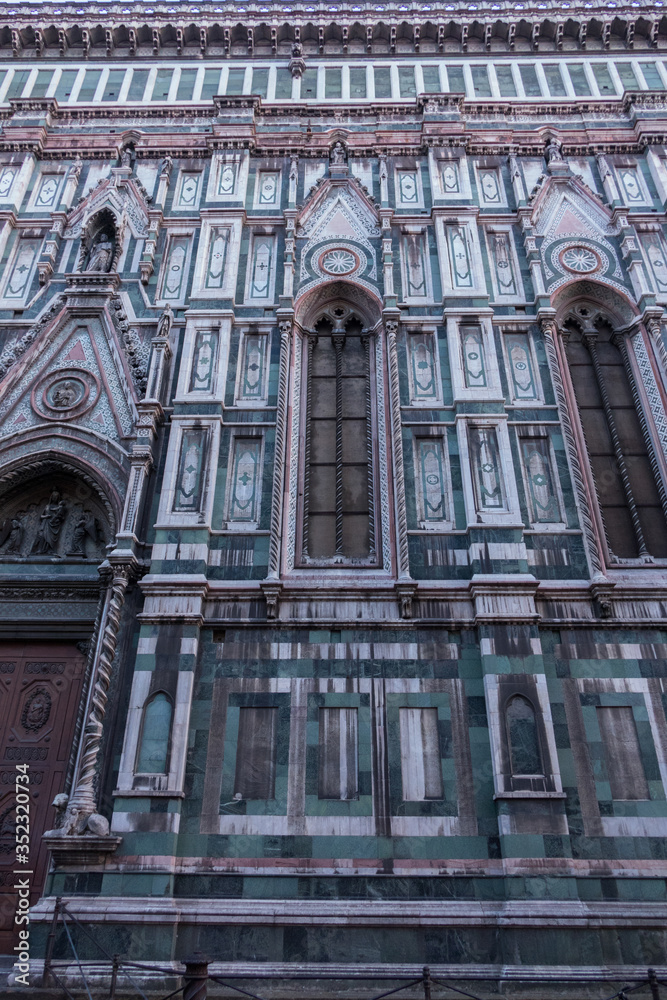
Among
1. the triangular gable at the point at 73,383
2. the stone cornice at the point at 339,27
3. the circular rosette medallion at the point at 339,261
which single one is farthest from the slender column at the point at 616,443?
the stone cornice at the point at 339,27

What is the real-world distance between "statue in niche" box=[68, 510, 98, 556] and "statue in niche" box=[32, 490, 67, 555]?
11.7 inches

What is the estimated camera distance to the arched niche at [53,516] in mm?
13406

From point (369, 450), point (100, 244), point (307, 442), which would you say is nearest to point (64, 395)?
point (100, 244)

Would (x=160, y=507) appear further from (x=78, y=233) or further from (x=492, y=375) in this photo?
(x=78, y=233)

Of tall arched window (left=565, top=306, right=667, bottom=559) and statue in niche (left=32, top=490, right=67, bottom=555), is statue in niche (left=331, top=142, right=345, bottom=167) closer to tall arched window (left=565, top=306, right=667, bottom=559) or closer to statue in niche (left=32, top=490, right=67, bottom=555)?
tall arched window (left=565, top=306, right=667, bottom=559)

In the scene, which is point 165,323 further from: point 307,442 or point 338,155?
point 338,155

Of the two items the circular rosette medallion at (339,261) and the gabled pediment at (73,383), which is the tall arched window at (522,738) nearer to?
the gabled pediment at (73,383)

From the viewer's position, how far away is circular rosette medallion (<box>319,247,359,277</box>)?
15.8 meters

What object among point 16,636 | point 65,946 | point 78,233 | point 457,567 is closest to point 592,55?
point 78,233

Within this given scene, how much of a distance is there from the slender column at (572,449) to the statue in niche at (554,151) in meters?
5.00

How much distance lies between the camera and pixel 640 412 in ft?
47.2

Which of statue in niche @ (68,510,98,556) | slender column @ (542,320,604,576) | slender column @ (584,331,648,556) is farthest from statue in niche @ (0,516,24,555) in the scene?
slender column @ (584,331,648,556)

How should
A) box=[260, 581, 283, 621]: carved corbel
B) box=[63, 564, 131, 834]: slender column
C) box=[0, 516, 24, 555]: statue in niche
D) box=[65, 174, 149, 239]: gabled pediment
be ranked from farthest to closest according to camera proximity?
box=[65, 174, 149, 239]: gabled pediment → box=[0, 516, 24, 555]: statue in niche → box=[260, 581, 283, 621]: carved corbel → box=[63, 564, 131, 834]: slender column

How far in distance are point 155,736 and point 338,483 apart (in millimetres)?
5273
